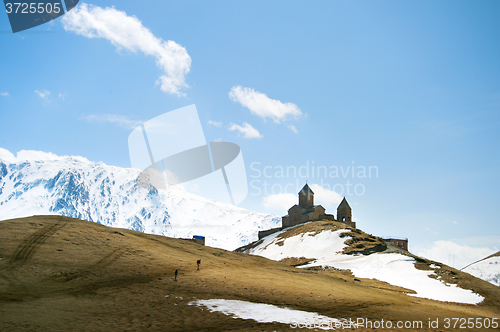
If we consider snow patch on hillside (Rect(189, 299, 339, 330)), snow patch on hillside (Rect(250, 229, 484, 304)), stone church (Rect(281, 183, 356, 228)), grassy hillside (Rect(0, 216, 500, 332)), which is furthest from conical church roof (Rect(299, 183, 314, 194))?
snow patch on hillside (Rect(189, 299, 339, 330))

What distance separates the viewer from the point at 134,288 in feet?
92.7

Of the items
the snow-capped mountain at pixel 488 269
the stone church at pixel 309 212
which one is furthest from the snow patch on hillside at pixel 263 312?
the snow-capped mountain at pixel 488 269

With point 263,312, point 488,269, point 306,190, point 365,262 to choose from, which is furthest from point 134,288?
point 488,269

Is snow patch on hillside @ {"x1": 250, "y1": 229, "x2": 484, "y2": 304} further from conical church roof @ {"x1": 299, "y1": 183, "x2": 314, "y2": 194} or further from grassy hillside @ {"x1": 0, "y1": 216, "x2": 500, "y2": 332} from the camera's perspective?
conical church roof @ {"x1": 299, "y1": 183, "x2": 314, "y2": 194}

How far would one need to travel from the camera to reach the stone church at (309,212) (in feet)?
332

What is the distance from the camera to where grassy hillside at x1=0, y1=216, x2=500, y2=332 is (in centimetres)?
2098

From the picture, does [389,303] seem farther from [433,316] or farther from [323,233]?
[323,233]

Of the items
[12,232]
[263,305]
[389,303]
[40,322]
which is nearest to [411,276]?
[389,303]

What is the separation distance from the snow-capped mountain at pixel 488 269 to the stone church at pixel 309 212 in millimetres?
38881

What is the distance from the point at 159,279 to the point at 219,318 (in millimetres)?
11217

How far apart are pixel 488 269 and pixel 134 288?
10734 cm

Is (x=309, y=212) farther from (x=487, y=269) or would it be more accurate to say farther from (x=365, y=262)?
(x=487, y=269)

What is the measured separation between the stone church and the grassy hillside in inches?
2238

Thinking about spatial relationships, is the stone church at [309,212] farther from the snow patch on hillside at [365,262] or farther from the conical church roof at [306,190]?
the snow patch on hillside at [365,262]
